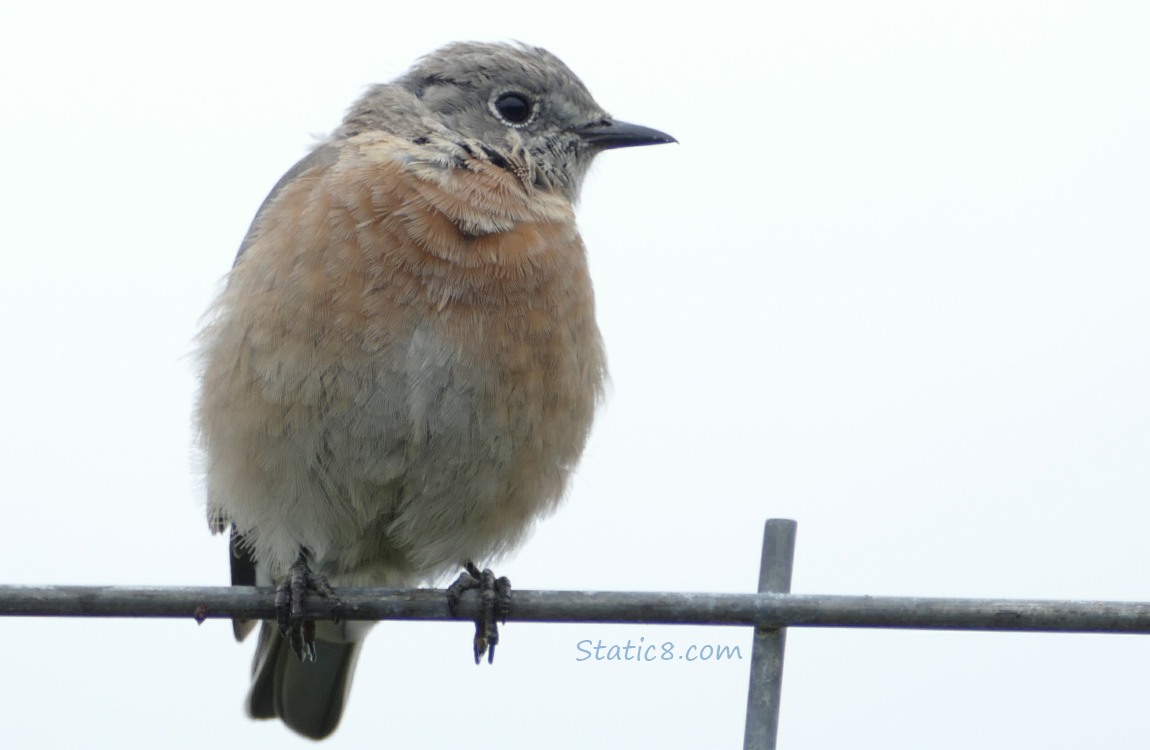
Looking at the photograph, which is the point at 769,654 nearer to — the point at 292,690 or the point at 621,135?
the point at 621,135

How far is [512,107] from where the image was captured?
6.96 m

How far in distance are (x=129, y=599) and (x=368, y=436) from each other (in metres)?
2.12

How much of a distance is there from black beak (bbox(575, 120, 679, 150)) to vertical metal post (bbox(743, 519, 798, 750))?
12.0ft

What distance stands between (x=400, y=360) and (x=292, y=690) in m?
2.42

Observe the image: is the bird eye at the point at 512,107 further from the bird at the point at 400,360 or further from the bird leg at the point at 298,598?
the bird leg at the point at 298,598

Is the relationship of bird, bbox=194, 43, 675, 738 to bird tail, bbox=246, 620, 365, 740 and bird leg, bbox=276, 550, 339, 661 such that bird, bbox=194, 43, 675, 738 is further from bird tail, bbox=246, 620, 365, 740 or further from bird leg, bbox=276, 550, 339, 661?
bird tail, bbox=246, 620, 365, 740

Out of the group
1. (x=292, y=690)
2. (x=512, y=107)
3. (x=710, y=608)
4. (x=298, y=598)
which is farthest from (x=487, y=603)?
(x=512, y=107)

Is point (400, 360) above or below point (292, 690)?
above

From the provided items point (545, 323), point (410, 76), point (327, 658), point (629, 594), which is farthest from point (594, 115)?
point (629, 594)

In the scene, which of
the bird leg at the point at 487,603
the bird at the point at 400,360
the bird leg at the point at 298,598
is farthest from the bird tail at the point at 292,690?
the bird leg at the point at 487,603

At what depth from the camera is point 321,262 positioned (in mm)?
5660

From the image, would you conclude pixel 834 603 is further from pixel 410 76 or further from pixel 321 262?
pixel 410 76

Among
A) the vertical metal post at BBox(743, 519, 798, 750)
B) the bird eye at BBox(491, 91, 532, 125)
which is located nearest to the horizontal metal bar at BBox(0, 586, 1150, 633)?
the vertical metal post at BBox(743, 519, 798, 750)

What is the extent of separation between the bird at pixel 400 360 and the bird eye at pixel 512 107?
0.64ft
